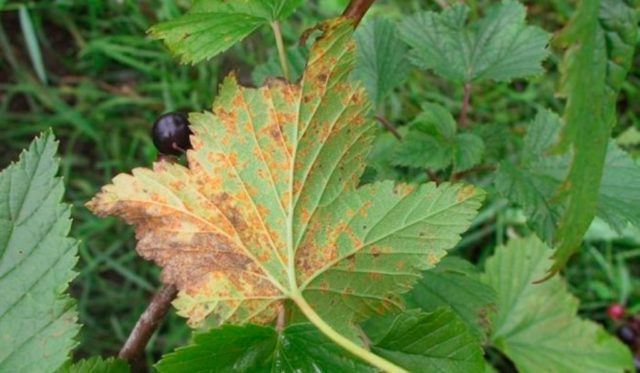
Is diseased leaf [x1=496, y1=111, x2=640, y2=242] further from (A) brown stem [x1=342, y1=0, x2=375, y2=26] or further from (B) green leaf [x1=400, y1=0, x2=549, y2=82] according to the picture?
(A) brown stem [x1=342, y1=0, x2=375, y2=26]

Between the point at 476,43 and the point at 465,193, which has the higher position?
the point at 476,43

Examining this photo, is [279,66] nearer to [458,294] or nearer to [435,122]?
[435,122]

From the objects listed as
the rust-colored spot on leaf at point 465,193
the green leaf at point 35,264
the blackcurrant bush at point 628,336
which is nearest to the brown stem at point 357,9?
the rust-colored spot on leaf at point 465,193

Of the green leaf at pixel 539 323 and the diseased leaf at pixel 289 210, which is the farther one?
the green leaf at pixel 539 323

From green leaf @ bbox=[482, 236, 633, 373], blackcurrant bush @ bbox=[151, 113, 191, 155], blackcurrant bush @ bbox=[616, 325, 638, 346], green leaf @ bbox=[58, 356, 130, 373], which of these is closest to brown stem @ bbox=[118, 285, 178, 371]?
green leaf @ bbox=[58, 356, 130, 373]

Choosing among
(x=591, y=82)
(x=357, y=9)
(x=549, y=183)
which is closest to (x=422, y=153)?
(x=549, y=183)

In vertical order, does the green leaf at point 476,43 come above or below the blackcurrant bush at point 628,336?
above

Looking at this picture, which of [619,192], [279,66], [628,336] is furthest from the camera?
[628,336]

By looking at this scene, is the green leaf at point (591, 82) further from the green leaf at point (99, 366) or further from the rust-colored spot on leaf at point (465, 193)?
the green leaf at point (99, 366)
